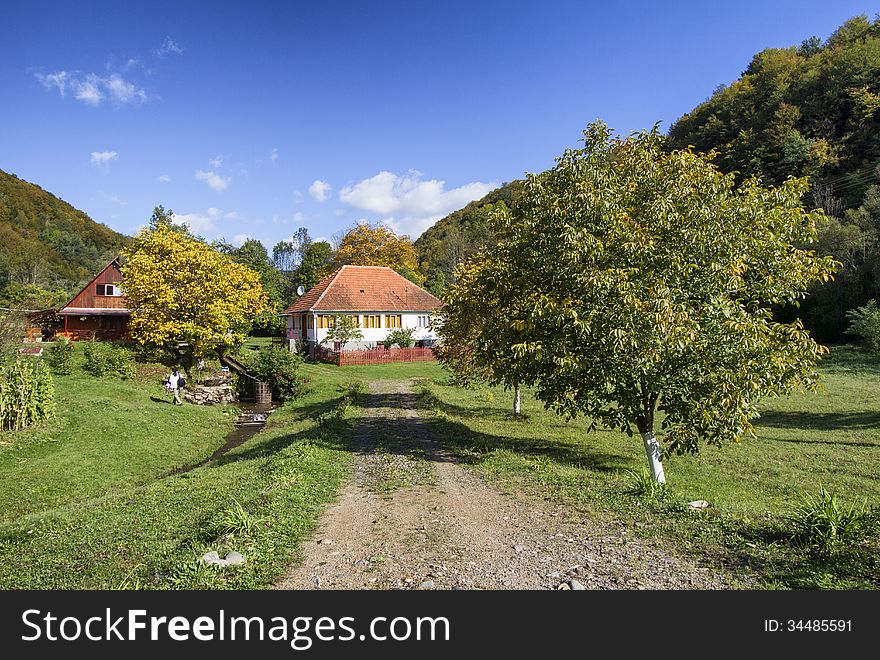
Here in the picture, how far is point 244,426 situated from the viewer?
23000mm

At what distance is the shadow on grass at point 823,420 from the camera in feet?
58.1

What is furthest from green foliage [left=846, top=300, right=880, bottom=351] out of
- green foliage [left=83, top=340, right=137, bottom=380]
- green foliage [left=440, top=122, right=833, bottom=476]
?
green foliage [left=83, top=340, right=137, bottom=380]

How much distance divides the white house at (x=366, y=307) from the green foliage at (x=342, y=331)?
380 mm

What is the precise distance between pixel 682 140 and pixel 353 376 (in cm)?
6915

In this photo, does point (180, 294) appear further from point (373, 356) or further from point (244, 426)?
point (373, 356)

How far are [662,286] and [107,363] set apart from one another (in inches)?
1122

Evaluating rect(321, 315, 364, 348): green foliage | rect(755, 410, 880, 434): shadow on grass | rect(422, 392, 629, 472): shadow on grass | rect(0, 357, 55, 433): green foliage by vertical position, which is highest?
rect(321, 315, 364, 348): green foliage

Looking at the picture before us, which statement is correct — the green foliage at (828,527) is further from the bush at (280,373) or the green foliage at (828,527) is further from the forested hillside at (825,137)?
the forested hillside at (825,137)

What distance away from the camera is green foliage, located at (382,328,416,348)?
4231 cm

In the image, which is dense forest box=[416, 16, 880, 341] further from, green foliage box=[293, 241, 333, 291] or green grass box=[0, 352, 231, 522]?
green grass box=[0, 352, 231, 522]

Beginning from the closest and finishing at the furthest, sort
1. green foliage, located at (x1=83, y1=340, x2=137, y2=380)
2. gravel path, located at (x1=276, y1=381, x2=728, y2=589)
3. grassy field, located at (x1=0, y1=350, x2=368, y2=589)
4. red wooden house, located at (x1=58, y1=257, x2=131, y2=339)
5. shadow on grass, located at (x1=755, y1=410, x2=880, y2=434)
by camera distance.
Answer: gravel path, located at (x1=276, y1=381, x2=728, y2=589), grassy field, located at (x1=0, y1=350, x2=368, y2=589), shadow on grass, located at (x1=755, y1=410, x2=880, y2=434), green foliage, located at (x1=83, y1=340, x2=137, y2=380), red wooden house, located at (x1=58, y1=257, x2=131, y2=339)

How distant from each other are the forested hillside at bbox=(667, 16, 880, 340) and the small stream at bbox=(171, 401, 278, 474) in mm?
43147
